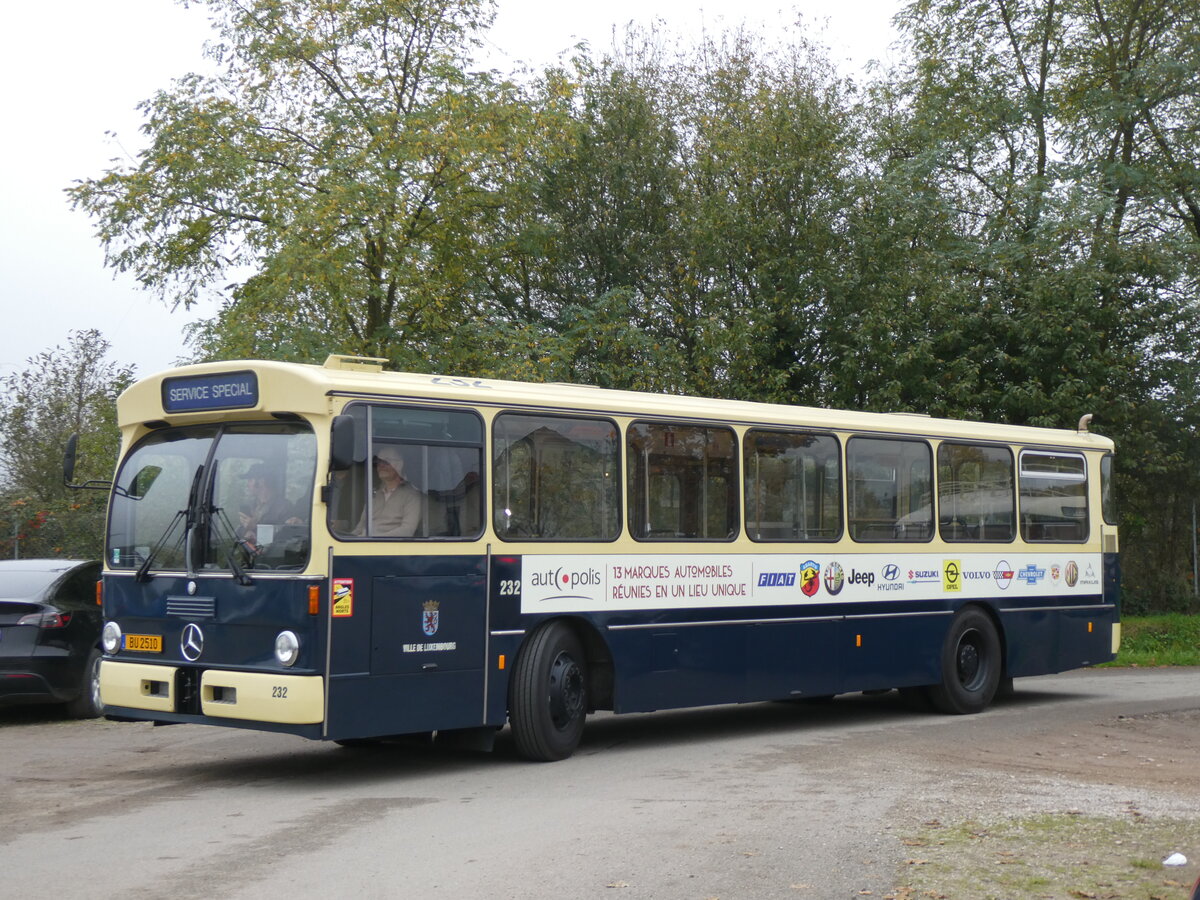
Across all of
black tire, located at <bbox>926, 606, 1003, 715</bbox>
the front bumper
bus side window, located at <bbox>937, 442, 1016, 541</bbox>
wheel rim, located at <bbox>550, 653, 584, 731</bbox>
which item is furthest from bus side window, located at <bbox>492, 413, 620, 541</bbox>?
black tire, located at <bbox>926, 606, 1003, 715</bbox>

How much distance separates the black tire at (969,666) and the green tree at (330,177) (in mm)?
11224

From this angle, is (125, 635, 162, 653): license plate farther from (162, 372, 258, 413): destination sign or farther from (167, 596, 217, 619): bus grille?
(162, 372, 258, 413): destination sign

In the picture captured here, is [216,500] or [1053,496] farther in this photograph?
[1053,496]

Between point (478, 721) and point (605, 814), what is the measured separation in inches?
86.3

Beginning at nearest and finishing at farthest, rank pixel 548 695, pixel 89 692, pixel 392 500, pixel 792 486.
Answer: pixel 392 500 < pixel 548 695 < pixel 792 486 < pixel 89 692

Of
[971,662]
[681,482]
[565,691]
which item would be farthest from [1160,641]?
[565,691]

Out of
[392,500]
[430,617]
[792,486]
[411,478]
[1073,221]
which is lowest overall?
[430,617]

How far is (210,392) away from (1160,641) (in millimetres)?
19997

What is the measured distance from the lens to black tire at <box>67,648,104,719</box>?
14398 mm

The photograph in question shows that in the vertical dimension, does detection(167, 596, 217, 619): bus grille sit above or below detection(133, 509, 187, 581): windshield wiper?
below

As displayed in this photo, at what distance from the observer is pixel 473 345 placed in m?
25.1

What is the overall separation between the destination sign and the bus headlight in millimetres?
1685

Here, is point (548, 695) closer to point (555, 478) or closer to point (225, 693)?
point (555, 478)

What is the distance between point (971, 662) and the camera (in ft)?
51.8
